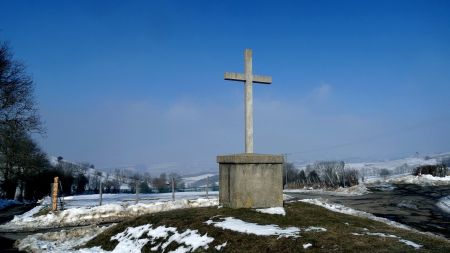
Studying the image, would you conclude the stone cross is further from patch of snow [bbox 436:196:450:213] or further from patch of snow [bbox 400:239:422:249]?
patch of snow [bbox 436:196:450:213]

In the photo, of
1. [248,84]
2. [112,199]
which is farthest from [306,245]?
[112,199]

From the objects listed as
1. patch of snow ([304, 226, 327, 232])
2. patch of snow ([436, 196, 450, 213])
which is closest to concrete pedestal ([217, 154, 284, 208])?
patch of snow ([304, 226, 327, 232])

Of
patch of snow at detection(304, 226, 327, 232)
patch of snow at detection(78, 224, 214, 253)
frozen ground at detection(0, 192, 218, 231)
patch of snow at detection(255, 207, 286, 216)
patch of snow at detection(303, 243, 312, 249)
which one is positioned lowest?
frozen ground at detection(0, 192, 218, 231)

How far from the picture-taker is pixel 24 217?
18.9 meters

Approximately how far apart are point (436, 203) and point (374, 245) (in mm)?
16034

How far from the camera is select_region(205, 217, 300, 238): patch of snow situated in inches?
307

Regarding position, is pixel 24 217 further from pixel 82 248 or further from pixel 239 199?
pixel 239 199

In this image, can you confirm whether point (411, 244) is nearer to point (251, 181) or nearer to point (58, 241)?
point (251, 181)

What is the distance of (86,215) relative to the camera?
18484mm

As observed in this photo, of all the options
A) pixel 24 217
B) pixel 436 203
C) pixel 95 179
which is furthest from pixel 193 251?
pixel 95 179

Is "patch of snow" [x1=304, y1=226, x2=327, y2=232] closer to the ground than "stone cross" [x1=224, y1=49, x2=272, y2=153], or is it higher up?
closer to the ground

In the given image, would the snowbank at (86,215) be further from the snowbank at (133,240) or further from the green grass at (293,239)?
the green grass at (293,239)

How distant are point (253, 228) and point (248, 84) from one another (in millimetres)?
5208

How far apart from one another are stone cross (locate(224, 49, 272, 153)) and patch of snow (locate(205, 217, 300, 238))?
123 inches
